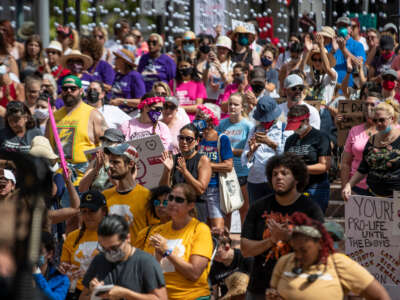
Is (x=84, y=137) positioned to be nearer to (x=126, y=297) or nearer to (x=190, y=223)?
(x=190, y=223)

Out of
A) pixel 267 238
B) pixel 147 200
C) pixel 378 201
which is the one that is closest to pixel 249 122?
pixel 378 201

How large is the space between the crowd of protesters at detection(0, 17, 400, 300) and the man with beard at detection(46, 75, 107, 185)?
0.6 inches

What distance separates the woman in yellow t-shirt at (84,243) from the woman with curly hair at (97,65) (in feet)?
17.0

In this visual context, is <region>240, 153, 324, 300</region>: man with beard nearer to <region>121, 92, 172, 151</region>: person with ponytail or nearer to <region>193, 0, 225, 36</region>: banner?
<region>121, 92, 172, 151</region>: person with ponytail

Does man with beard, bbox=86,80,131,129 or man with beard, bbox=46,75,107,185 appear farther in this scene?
man with beard, bbox=86,80,131,129

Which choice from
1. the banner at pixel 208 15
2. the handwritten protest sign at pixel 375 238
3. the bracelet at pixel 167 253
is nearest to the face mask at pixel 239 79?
the handwritten protest sign at pixel 375 238

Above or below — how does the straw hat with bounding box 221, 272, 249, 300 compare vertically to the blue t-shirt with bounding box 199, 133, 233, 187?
below

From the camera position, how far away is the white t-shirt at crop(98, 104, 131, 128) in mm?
9508

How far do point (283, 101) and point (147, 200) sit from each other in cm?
415

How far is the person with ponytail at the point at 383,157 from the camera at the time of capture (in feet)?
24.4

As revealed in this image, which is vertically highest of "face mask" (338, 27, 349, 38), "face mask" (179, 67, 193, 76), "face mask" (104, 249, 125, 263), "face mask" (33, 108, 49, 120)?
"face mask" (338, 27, 349, 38)

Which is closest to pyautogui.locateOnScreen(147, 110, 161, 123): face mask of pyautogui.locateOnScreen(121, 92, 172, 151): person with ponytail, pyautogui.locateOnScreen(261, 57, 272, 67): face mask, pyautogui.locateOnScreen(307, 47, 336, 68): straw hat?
pyautogui.locateOnScreen(121, 92, 172, 151): person with ponytail

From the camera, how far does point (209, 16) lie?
15.4 meters

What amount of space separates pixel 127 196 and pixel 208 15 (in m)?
9.43
